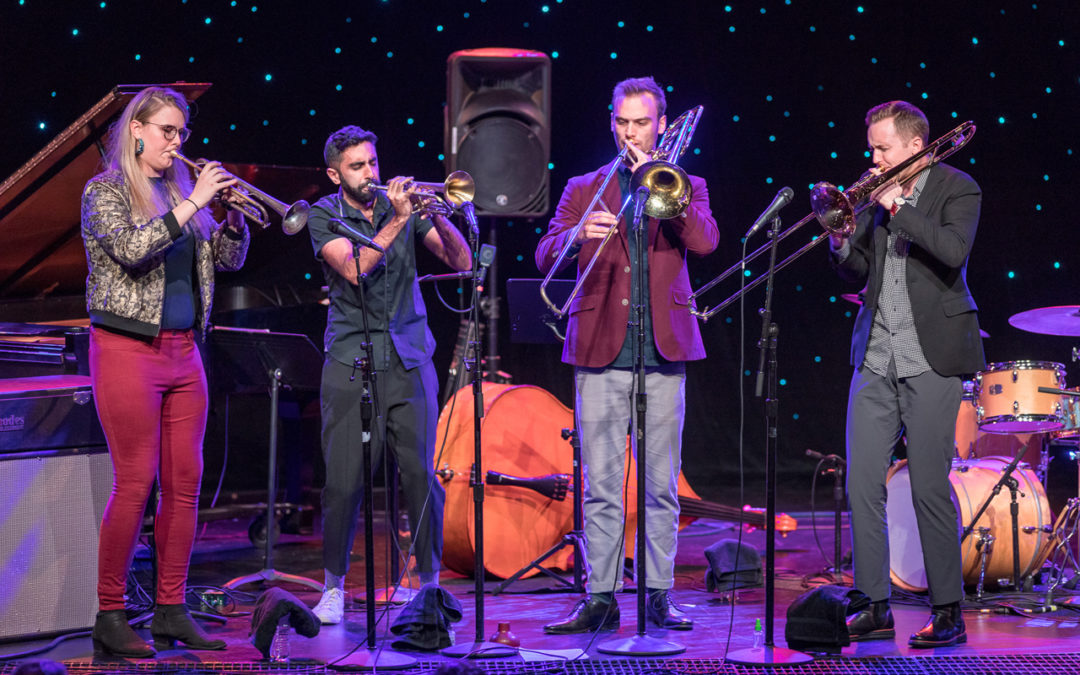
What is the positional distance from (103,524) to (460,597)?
1629mm

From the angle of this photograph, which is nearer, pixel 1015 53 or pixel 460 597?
pixel 460 597

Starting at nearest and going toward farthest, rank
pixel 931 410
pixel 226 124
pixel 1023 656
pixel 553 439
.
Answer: pixel 1023 656 → pixel 931 410 → pixel 553 439 → pixel 226 124

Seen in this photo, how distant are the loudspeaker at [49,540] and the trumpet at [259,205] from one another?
1047 mm

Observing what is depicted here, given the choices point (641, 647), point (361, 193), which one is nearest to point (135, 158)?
point (361, 193)

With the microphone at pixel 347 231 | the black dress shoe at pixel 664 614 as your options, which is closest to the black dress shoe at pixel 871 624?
the black dress shoe at pixel 664 614

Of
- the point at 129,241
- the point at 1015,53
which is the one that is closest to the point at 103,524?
the point at 129,241

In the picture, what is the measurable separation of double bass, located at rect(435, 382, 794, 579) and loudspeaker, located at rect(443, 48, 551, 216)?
1.00 m

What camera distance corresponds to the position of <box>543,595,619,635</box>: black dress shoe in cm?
392

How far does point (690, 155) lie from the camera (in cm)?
750

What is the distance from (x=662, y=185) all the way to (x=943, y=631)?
179 cm

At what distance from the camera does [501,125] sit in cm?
562

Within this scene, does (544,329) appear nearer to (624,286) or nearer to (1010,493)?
(624,286)

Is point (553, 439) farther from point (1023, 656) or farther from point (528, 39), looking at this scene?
point (528, 39)

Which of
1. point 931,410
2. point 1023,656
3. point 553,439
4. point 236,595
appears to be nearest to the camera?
point 1023,656
